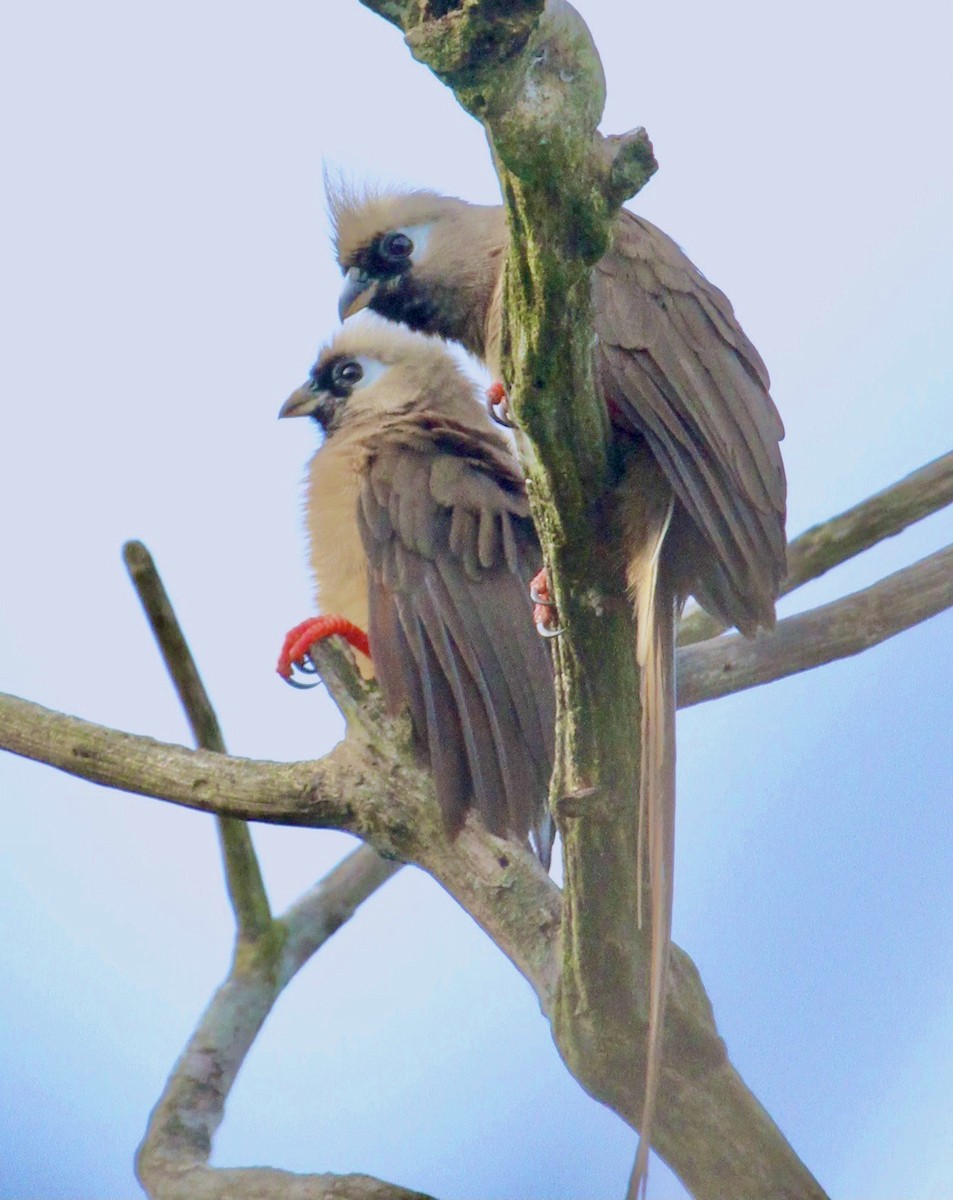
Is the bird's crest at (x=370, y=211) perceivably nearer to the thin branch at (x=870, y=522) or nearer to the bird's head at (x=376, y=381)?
the bird's head at (x=376, y=381)

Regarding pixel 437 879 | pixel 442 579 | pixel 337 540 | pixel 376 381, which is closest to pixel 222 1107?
pixel 437 879

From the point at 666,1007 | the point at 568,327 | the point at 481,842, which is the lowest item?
the point at 666,1007

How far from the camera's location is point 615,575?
81.8 inches

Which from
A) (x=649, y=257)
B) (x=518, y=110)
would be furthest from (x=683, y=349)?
(x=518, y=110)

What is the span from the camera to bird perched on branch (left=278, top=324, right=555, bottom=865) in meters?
2.93

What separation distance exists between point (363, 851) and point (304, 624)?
0.79 m

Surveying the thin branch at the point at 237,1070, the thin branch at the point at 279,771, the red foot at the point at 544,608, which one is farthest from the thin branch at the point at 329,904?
the red foot at the point at 544,608

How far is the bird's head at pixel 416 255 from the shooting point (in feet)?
11.8

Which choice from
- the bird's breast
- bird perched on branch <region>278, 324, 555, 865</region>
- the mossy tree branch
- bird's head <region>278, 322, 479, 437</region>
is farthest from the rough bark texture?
bird's head <region>278, 322, 479, 437</region>

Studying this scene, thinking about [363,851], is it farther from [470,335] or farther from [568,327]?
[568,327]

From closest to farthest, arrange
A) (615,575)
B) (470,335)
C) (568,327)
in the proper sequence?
(568,327)
(615,575)
(470,335)

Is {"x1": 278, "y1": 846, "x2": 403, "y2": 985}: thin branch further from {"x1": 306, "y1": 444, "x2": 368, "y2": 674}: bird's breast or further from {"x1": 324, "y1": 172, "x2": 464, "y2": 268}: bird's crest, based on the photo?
{"x1": 324, "y1": 172, "x2": 464, "y2": 268}: bird's crest

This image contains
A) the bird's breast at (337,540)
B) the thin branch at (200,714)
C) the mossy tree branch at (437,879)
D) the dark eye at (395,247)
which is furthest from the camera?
the dark eye at (395,247)

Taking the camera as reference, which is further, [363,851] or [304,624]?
[363,851]
